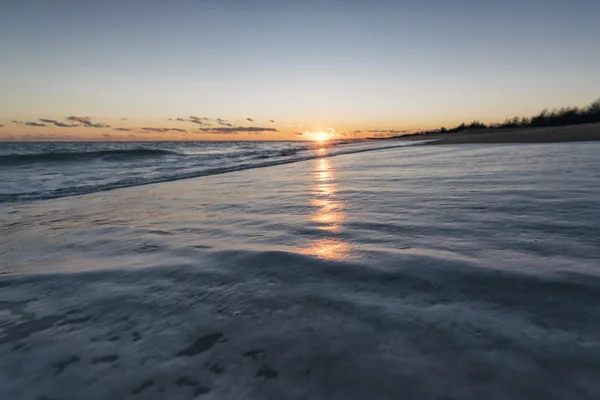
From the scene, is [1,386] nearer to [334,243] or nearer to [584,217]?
[334,243]

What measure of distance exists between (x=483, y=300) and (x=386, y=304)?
1.83ft

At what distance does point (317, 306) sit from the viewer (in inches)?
78.7

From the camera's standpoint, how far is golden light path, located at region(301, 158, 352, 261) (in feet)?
9.59

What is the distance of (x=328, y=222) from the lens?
3961 mm

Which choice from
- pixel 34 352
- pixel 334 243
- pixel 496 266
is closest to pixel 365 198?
pixel 334 243

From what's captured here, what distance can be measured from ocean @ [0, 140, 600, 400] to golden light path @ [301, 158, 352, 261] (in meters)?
0.03

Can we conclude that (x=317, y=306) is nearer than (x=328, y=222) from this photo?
Yes

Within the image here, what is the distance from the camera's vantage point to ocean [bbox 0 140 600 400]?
1421mm

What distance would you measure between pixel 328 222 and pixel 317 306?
6.59 ft

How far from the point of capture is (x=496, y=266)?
237 centimetres

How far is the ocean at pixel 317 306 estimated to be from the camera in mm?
1421

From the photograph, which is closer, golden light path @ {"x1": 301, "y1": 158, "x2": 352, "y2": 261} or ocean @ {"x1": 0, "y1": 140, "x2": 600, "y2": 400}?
ocean @ {"x1": 0, "y1": 140, "x2": 600, "y2": 400}

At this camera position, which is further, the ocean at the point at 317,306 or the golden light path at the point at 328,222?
the golden light path at the point at 328,222

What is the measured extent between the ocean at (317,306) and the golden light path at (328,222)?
35 mm
